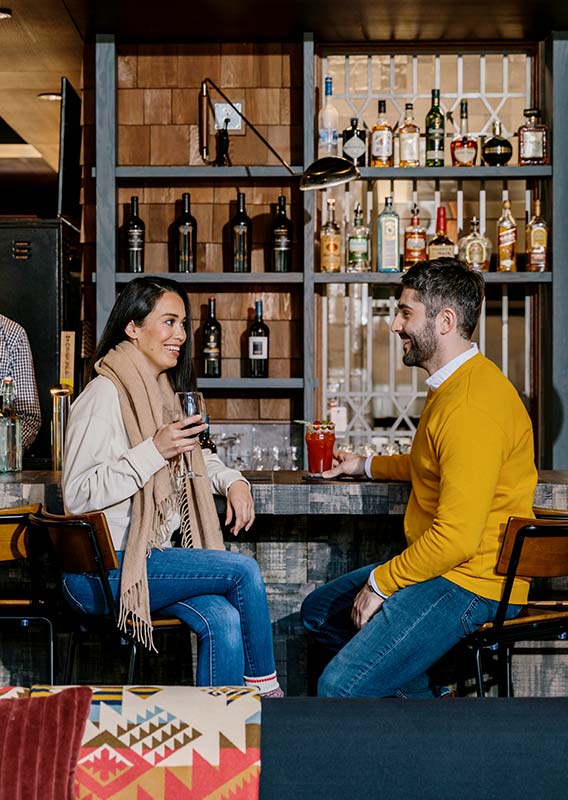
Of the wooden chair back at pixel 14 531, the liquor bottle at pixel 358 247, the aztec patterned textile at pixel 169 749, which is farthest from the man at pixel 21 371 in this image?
the aztec patterned textile at pixel 169 749

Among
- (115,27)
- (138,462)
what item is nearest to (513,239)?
(115,27)

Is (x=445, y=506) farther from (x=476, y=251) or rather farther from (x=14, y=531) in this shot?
(x=476, y=251)

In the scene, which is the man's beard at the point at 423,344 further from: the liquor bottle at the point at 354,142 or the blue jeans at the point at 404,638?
the liquor bottle at the point at 354,142

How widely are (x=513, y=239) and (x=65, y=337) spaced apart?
2075 mm

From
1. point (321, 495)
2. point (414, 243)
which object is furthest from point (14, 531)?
point (414, 243)

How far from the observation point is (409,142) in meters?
4.59

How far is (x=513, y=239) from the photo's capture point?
15.1 feet

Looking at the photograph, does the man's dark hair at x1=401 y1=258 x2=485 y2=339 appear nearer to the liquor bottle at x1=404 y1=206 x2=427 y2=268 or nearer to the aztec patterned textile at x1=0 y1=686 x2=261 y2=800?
the aztec patterned textile at x1=0 y1=686 x2=261 y2=800

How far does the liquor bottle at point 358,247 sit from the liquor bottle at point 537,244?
72 cm

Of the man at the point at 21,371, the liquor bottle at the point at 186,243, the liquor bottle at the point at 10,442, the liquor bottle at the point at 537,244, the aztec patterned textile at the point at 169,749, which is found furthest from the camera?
the liquor bottle at the point at 186,243

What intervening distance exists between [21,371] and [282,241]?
4.24 ft

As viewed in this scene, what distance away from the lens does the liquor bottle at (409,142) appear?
458 cm

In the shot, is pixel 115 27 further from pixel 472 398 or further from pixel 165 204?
pixel 472 398

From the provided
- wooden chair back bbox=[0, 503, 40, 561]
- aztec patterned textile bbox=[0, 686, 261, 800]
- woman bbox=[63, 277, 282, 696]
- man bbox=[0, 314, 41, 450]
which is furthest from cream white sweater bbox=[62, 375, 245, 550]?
man bbox=[0, 314, 41, 450]
